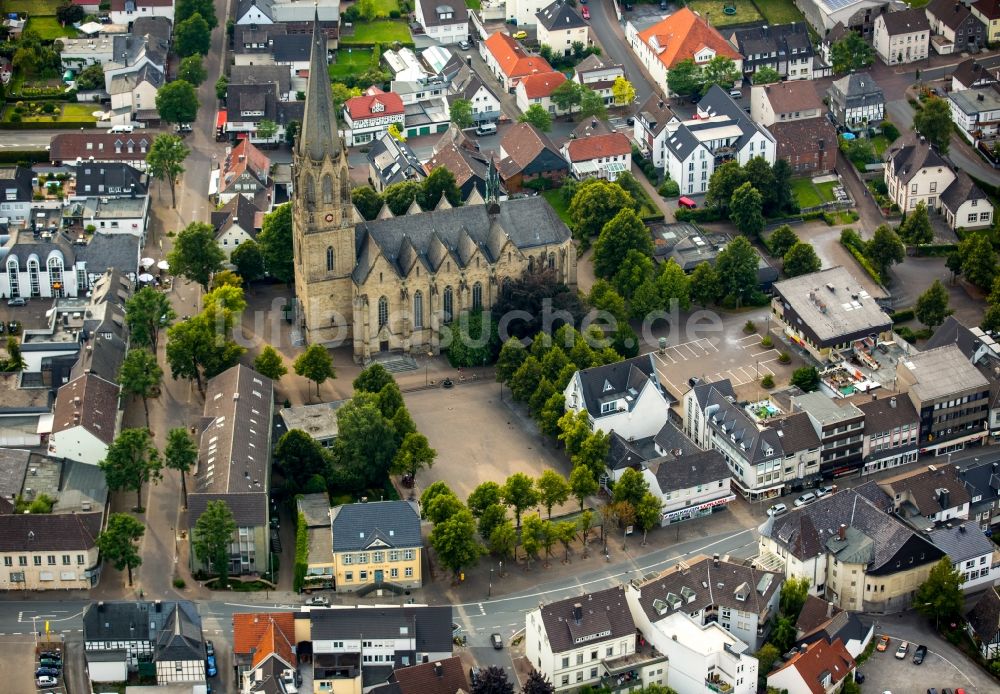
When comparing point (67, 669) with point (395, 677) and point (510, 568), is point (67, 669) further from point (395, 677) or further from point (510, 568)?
point (510, 568)

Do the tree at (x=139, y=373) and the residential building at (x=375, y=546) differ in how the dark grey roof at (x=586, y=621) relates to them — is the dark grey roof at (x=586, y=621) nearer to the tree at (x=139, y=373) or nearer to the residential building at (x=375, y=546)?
the residential building at (x=375, y=546)

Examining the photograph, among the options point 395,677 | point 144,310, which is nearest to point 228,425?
point 144,310

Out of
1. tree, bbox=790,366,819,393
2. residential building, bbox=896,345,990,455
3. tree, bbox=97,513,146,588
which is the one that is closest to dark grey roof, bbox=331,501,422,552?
tree, bbox=97,513,146,588

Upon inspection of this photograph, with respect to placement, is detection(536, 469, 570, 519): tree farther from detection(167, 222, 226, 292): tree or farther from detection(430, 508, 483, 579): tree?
detection(167, 222, 226, 292): tree

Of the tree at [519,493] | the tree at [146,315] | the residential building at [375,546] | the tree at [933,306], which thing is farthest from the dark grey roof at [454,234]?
the tree at [933,306]

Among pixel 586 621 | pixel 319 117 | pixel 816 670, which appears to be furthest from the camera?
pixel 319 117

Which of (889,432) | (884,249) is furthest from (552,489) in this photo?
(884,249)

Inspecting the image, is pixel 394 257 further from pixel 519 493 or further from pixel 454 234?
pixel 519 493
